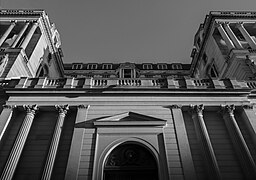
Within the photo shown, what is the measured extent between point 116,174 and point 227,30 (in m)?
25.5

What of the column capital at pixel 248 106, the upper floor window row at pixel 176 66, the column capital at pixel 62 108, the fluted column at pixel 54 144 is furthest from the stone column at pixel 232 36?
the fluted column at pixel 54 144

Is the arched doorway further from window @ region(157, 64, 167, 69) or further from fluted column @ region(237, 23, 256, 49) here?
window @ region(157, 64, 167, 69)

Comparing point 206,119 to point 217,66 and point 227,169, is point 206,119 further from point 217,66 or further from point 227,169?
point 217,66

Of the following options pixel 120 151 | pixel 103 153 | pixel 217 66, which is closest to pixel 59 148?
pixel 103 153

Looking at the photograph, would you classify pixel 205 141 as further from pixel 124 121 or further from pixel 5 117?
pixel 5 117

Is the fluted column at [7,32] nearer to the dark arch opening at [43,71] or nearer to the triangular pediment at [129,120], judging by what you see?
the dark arch opening at [43,71]

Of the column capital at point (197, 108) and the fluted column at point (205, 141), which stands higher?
the column capital at point (197, 108)

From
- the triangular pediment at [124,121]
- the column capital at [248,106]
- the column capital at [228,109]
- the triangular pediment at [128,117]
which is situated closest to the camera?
the triangular pediment at [124,121]

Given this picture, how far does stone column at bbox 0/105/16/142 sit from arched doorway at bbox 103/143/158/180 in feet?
23.6

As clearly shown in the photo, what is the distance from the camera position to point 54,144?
12.6 m

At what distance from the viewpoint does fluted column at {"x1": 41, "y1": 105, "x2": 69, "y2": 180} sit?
1127 cm

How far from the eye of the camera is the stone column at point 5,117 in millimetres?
13227

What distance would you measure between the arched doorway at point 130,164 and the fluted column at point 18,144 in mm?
5277

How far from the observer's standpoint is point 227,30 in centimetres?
2814
